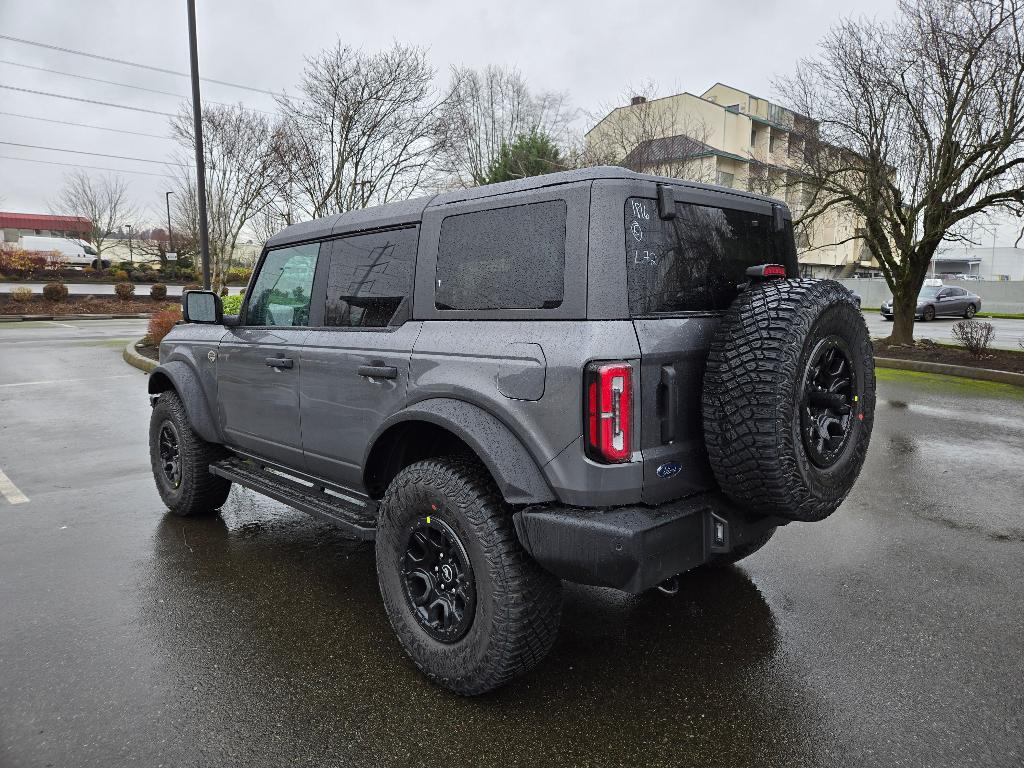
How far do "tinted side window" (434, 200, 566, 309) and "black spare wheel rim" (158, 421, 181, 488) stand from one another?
2.84m

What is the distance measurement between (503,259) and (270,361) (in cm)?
166

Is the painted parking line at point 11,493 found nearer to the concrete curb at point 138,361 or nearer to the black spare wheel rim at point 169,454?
the black spare wheel rim at point 169,454

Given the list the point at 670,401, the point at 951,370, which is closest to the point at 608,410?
the point at 670,401

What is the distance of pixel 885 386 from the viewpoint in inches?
415

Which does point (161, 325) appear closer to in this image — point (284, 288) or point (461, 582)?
point (284, 288)

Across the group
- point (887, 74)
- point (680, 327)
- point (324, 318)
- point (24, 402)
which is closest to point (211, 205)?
point (24, 402)

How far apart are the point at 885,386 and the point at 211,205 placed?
2062 cm

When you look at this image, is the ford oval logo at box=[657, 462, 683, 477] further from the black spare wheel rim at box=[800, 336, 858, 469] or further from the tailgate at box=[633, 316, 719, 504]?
the black spare wheel rim at box=[800, 336, 858, 469]

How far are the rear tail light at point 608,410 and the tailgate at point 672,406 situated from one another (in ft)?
0.24

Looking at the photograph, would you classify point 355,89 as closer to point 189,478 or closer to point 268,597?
point 189,478

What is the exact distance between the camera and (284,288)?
3904 mm

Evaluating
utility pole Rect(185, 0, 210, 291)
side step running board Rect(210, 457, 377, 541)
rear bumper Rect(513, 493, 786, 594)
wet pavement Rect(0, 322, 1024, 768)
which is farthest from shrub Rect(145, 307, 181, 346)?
A: rear bumper Rect(513, 493, 786, 594)

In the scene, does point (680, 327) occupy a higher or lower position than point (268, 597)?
higher

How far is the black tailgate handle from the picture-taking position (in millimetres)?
2406
